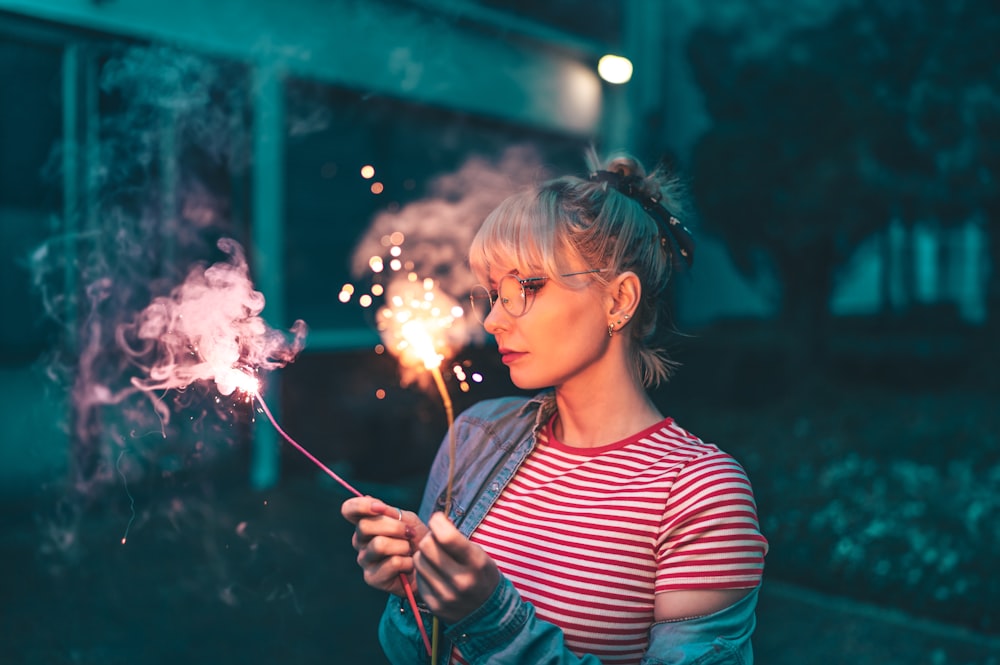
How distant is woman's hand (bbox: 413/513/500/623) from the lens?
1619 mm

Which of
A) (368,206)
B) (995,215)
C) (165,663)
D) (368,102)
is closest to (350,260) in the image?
(368,206)

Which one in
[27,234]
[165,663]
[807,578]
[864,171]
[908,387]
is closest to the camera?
[165,663]

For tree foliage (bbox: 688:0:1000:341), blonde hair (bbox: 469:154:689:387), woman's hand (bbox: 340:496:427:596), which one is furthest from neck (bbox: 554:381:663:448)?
tree foliage (bbox: 688:0:1000:341)

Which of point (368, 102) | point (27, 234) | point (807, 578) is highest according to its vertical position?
point (368, 102)

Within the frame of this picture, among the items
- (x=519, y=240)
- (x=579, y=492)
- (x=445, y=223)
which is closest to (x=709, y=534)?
(x=579, y=492)

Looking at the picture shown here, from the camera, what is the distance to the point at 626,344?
7.68 ft

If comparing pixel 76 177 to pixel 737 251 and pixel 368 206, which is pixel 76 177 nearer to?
pixel 368 206

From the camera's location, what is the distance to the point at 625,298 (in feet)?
7.38

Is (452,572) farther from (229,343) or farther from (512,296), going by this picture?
(229,343)

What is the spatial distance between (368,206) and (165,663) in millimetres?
5781

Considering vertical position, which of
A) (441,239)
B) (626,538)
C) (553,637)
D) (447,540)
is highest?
(441,239)

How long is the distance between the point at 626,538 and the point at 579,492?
7.1 inches

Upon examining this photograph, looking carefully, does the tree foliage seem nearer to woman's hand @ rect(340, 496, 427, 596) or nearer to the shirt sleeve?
the shirt sleeve

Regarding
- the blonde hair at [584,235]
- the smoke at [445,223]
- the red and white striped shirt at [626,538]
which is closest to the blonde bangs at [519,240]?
the blonde hair at [584,235]
